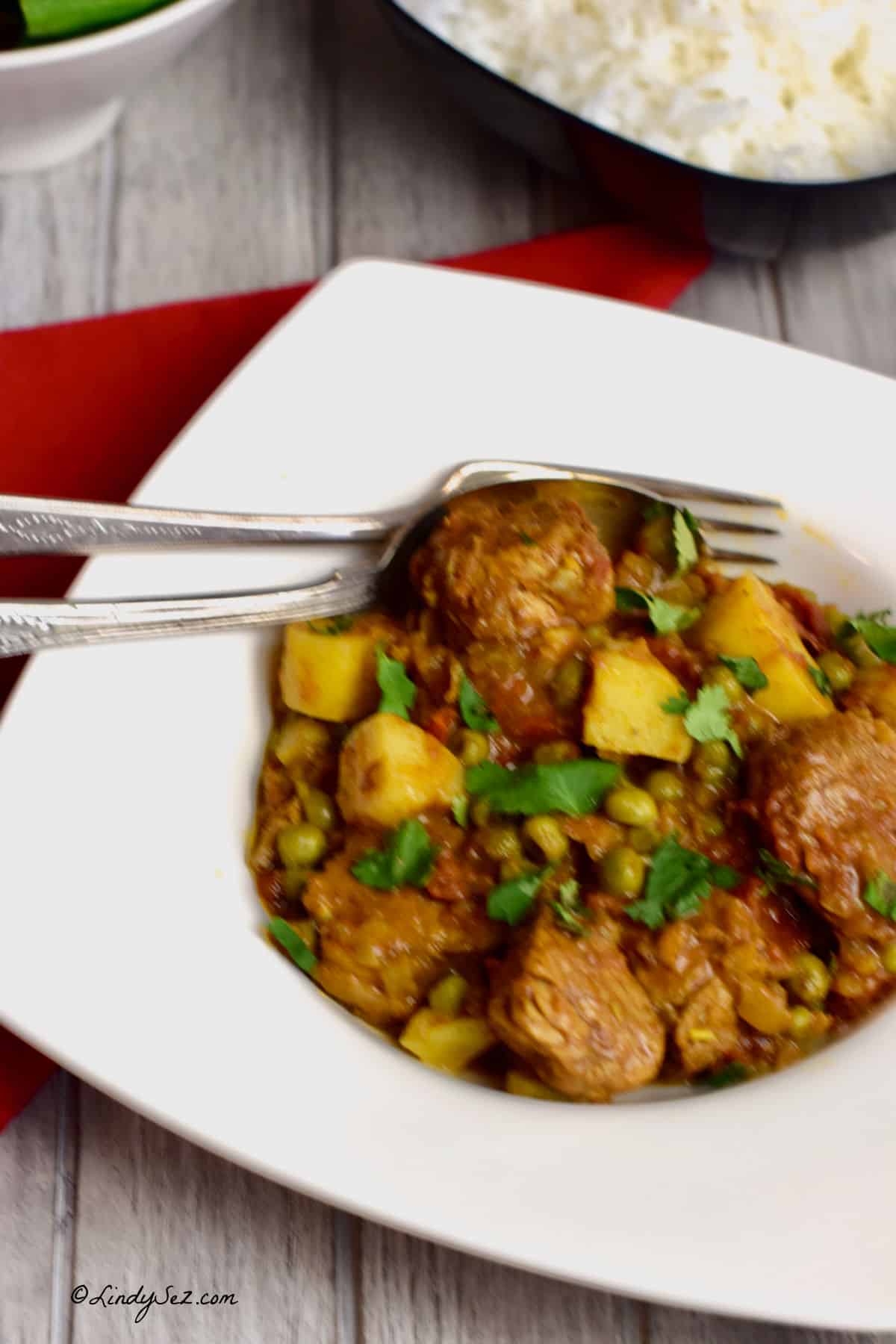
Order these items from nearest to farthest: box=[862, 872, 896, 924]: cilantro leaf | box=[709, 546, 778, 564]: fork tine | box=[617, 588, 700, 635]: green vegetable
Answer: box=[862, 872, 896, 924]: cilantro leaf, box=[617, 588, 700, 635]: green vegetable, box=[709, 546, 778, 564]: fork tine

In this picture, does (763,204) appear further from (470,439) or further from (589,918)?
(589,918)

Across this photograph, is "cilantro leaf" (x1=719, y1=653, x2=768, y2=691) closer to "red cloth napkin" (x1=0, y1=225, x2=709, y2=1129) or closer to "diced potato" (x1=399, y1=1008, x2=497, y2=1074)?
"diced potato" (x1=399, y1=1008, x2=497, y2=1074)

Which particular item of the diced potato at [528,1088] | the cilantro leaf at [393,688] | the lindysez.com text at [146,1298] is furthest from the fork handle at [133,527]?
the lindysez.com text at [146,1298]

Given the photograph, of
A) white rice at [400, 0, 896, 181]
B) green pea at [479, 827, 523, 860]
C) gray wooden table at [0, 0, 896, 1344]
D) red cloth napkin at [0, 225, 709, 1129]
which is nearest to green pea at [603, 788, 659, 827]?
green pea at [479, 827, 523, 860]

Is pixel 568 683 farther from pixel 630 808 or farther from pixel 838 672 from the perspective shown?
pixel 838 672

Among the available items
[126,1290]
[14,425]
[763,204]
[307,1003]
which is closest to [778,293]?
[763,204]

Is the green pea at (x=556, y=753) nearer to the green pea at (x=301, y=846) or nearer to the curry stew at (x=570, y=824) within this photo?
the curry stew at (x=570, y=824)
